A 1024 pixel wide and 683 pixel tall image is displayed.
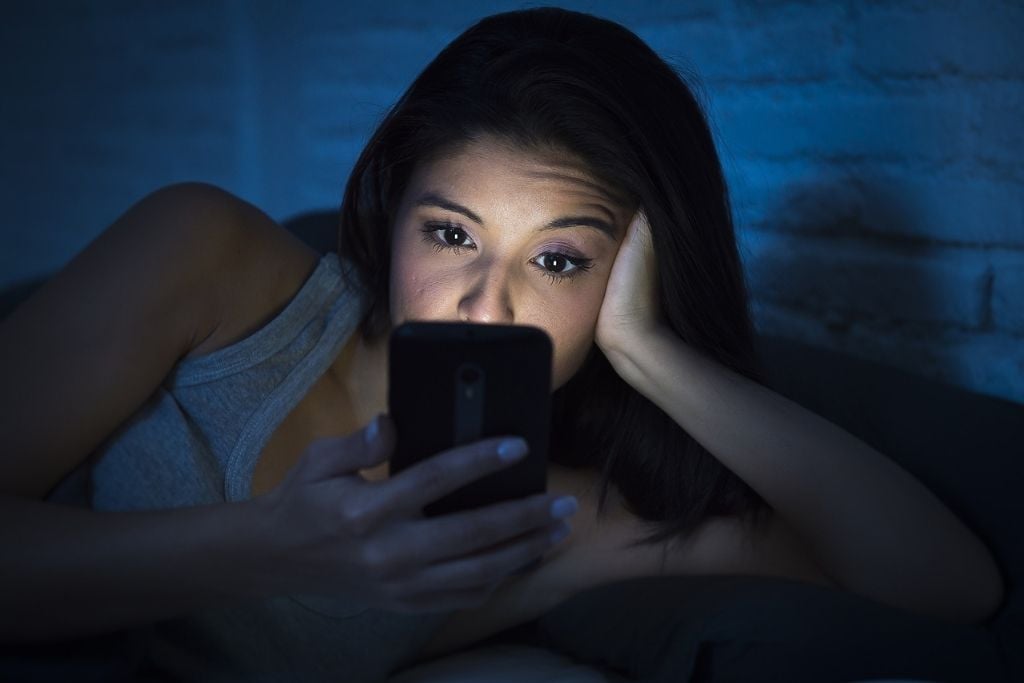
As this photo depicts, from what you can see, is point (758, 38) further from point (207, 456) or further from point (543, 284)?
point (207, 456)

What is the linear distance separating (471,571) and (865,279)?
0.91m

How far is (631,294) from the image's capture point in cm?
102

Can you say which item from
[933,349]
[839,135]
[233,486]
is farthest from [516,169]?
[933,349]

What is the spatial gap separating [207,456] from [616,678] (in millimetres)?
456

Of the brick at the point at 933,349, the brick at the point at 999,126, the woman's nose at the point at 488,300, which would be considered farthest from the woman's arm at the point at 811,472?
the brick at the point at 999,126

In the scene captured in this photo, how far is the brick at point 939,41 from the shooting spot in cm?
115

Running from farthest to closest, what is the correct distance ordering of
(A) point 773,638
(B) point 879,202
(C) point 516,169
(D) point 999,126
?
(B) point 879,202 < (D) point 999,126 < (C) point 516,169 < (A) point 773,638

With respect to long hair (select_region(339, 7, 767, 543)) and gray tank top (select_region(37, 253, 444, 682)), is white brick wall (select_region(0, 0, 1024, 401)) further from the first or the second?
gray tank top (select_region(37, 253, 444, 682))

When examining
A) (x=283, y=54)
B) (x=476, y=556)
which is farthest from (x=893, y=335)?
(x=283, y=54)

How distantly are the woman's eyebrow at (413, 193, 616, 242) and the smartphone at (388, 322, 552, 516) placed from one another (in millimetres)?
290

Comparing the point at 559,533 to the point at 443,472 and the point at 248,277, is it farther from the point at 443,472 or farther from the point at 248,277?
the point at 248,277

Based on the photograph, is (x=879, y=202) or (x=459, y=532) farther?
(x=879, y=202)

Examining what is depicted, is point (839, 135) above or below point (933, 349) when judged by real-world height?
above

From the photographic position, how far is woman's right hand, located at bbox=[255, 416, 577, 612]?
0.61 metres
